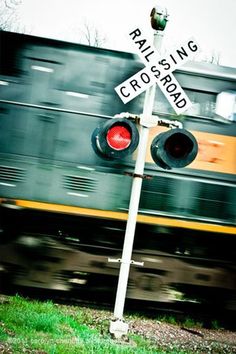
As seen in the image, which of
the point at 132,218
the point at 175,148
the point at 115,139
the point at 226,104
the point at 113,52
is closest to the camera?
the point at 115,139

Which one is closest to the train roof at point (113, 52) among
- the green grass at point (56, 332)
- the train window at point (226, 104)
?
A: the train window at point (226, 104)

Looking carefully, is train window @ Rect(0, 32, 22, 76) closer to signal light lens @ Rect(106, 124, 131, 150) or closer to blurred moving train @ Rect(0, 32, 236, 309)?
blurred moving train @ Rect(0, 32, 236, 309)

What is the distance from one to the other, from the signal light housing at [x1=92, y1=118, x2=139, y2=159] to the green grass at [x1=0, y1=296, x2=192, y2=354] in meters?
1.98

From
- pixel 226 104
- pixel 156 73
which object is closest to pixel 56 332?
pixel 156 73

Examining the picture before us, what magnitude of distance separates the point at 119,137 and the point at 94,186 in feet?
5.88

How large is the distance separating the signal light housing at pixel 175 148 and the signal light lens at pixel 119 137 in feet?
1.02

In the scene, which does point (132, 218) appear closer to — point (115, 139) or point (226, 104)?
point (115, 139)

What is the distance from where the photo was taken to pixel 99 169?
5.78 metres

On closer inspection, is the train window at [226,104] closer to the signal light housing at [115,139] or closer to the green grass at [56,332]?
the signal light housing at [115,139]

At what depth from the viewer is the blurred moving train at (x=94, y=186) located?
18.6 feet

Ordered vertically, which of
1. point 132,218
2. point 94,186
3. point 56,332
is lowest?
point 56,332

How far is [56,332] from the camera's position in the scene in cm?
448

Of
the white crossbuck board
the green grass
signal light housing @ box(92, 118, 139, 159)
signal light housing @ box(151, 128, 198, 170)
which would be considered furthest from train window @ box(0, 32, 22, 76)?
the green grass

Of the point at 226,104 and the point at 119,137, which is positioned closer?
the point at 119,137
